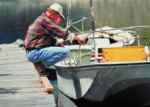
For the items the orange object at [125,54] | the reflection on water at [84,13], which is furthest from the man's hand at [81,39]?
the reflection on water at [84,13]

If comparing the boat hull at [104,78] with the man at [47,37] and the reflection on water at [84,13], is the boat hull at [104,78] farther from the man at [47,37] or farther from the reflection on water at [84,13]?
the reflection on water at [84,13]

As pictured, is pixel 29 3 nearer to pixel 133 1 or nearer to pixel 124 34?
pixel 133 1

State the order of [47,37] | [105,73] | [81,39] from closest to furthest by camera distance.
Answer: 1. [105,73]
2. [47,37]
3. [81,39]

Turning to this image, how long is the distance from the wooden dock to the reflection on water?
1941 mm

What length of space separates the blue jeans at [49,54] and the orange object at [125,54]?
3.07 feet

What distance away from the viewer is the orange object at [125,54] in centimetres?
1254

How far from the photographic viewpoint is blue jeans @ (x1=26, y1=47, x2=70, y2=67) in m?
13.3

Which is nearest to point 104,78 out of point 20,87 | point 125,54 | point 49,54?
point 125,54

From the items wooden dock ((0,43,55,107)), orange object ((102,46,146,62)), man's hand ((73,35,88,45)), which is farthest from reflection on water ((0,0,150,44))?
orange object ((102,46,146,62))

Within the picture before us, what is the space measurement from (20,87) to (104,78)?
421 centimetres

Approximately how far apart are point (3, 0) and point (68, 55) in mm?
98741

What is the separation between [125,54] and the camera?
41.3 feet

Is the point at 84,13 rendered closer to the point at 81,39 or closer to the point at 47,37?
the point at 81,39

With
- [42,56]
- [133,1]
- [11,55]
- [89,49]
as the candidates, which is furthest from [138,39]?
[133,1]
